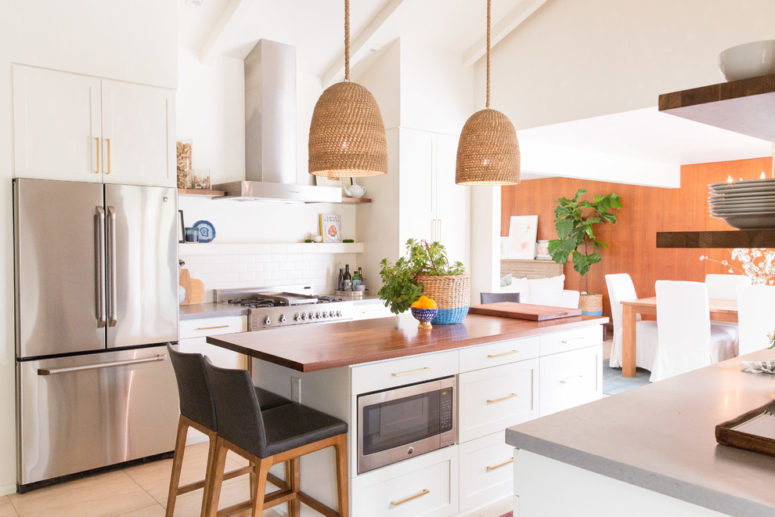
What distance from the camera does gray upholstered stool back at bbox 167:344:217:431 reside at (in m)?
2.48

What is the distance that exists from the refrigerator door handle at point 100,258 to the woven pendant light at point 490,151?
221cm

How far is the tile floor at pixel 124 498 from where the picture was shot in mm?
3127

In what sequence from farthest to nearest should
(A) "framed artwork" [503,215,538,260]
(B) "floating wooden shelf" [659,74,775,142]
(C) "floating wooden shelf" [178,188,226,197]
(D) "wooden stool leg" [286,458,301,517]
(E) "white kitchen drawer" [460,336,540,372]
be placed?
(A) "framed artwork" [503,215,538,260] < (C) "floating wooden shelf" [178,188,226,197] < (E) "white kitchen drawer" [460,336,540,372] < (D) "wooden stool leg" [286,458,301,517] < (B) "floating wooden shelf" [659,74,775,142]

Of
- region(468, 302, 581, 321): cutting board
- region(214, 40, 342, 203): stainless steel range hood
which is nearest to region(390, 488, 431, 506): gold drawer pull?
region(468, 302, 581, 321): cutting board

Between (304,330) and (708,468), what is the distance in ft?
7.47

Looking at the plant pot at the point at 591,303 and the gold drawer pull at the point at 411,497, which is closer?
the gold drawer pull at the point at 411,497

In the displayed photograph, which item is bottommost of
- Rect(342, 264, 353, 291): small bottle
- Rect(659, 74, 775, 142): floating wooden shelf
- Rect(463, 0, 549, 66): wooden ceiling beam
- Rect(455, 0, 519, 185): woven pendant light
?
Rect(342, 264, 353, 291): small bottle

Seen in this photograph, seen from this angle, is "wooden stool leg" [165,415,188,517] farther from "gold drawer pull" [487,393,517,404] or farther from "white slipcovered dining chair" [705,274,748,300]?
"white slipcovered dining chair" [705,274,748,300]

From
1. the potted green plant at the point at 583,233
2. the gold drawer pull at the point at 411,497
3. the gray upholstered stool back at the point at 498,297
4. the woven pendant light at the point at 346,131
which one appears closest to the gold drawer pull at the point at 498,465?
the gold drawer pull at the point at 411,497

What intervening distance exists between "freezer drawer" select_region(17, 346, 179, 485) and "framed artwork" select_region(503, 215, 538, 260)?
6.99 m

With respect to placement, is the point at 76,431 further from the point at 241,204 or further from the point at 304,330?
the point at 241,204

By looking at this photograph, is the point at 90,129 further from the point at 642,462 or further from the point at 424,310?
the point at 642,462

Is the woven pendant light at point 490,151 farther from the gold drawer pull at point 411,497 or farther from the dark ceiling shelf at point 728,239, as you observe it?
the dark ceiling shelf at point 728,239

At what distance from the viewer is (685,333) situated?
18.3 feet
